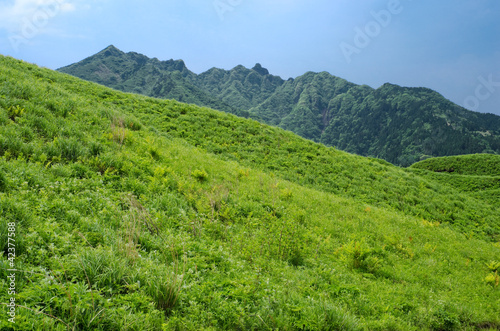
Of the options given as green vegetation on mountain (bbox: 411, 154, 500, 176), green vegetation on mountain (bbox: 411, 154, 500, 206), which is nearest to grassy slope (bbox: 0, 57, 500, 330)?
green vegetation on mountain (bbox: 411, 154, 500, 206)

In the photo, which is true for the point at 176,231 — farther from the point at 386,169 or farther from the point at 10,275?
the point at 386,169

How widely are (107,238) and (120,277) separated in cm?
120

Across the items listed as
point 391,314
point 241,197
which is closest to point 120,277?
point 391,314

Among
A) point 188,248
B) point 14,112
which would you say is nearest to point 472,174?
point 188,248

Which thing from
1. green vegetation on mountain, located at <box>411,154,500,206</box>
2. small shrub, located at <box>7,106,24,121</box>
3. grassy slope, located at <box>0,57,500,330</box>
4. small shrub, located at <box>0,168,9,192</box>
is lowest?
grassy slope, located at <box>0,57,500,330</box>

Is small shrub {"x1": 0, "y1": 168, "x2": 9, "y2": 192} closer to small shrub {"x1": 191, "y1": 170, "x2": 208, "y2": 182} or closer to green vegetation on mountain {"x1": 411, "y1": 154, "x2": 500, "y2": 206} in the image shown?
small shrub {"x1": 191, "y1": 170, "x2": 208, "y2": 182}

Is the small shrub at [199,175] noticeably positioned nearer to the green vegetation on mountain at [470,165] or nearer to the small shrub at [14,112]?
the small shrub at [14,112]

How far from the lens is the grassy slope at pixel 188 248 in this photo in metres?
3.81

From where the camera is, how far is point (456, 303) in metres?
6.32

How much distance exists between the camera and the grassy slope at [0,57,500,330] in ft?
12.5

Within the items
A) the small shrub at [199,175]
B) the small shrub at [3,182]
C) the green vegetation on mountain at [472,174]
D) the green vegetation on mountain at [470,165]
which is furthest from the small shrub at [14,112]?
the green vegetation on mountain at [470,165]

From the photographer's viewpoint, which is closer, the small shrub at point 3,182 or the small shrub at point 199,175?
the small shrub at point 3,182

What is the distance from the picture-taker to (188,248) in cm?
572

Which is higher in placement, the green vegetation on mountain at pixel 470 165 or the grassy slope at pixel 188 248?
the green vegetation on mountain at pixel 470 165
